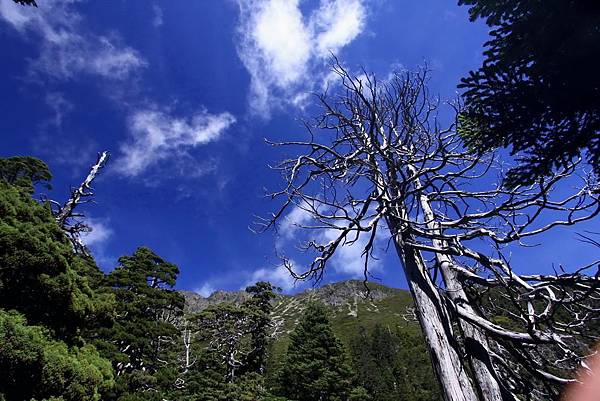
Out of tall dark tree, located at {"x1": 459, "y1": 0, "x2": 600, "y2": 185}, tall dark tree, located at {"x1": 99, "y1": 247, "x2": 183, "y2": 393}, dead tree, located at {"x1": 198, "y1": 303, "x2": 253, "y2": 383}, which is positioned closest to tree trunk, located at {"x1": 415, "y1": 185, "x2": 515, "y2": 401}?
tall dark tree, located at {"x1": 459, "y1": 0, "x2": 600, "y2": 185}

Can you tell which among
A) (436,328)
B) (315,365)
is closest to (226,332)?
(315,365)

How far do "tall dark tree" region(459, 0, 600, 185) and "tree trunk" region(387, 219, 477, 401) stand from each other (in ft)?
5.65

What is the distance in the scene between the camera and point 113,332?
15.2 m

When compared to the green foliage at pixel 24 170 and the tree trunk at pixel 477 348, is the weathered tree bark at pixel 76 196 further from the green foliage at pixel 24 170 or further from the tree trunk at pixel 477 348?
the tree trunk at pixel 477 348

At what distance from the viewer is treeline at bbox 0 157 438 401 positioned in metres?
6.71

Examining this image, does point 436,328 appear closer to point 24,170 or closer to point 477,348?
point 477,348

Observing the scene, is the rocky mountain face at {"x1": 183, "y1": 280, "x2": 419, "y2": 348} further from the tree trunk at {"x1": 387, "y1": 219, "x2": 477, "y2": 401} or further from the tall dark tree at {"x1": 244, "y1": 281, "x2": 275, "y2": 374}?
the tree trunk at {"x1": 387, "y1": 219, "x2": 477, "y2": 401}

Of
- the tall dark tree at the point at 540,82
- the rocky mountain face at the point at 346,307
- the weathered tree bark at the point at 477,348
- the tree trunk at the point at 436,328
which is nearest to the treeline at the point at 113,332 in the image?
the tree trunk at the point at 436,328

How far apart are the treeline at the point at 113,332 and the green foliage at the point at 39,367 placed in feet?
0.06

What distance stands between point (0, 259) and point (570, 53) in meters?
10.1

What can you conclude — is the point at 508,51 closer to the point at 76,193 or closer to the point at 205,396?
the point at 76,193

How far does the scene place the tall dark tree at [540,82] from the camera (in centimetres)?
350

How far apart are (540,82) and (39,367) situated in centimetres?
948

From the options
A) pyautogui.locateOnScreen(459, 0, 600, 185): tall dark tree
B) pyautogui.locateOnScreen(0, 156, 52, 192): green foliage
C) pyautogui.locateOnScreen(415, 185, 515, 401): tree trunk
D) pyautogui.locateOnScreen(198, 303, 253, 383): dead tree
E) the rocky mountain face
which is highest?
the rocky mountain face
